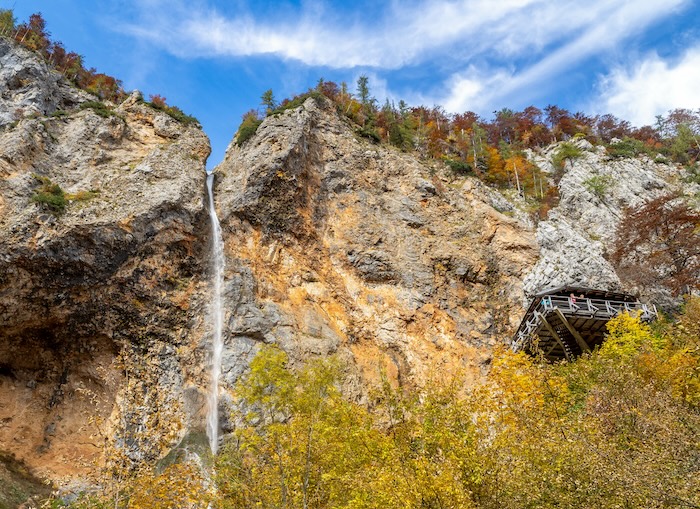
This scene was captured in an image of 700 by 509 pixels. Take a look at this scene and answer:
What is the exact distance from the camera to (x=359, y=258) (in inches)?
1284

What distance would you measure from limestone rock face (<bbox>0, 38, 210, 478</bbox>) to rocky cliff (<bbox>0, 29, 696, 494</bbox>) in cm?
9

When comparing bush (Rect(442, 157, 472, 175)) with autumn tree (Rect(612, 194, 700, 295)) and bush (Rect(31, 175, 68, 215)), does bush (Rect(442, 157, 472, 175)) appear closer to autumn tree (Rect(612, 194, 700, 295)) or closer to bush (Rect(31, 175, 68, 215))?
autumn tree (Rect(612, 194, 700, 295))

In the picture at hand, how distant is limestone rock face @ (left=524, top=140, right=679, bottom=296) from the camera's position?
30672mm

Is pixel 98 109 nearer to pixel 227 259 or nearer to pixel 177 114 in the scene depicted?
pixel 177 114

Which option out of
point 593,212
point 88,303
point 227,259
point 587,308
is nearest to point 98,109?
point 227,259

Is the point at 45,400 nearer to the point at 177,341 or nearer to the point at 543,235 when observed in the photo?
the point at 177,341

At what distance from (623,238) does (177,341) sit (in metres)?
30.1

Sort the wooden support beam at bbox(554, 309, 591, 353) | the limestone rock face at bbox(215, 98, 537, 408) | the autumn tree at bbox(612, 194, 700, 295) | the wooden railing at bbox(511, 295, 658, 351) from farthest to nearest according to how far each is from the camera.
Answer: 1. the autumn tree at bbox(612, 194, 700, 295)
2. the limestone rock face at bbox(215, 98, 537, 408)
3. the wooden railing at bbox(511, 295, 658, 351)
4. the wooden support beam at bbox(554, 309, 591, 353)

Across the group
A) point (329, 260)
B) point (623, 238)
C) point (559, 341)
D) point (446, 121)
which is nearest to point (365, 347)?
point (329, 260)

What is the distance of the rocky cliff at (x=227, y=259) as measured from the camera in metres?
25.2

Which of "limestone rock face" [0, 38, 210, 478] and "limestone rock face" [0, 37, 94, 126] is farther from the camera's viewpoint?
"limestone rock face" [0, 37, 94, 126]

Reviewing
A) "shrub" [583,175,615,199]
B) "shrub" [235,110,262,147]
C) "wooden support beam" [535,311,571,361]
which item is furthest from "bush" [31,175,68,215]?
"shrub" [583,175,615,199]

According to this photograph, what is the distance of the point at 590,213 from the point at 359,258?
2172cm

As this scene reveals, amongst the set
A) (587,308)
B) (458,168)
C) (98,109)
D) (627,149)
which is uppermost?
(98,109)
